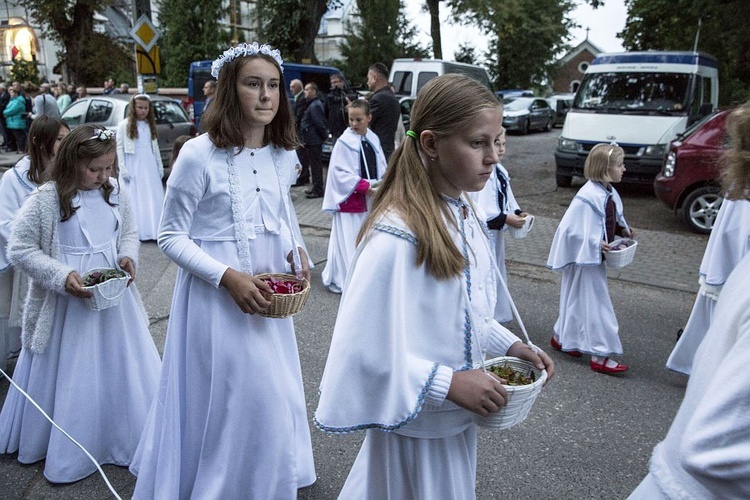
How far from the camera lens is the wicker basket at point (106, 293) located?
3.22 meters

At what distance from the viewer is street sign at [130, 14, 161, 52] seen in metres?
12.5

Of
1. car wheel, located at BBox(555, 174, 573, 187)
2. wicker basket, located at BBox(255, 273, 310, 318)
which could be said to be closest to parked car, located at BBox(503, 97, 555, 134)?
car wheel, located at BBox(555, 174, 573, 187)

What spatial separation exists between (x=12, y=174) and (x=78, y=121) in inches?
450

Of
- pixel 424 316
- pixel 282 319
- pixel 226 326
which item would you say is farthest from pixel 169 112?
pixel 424 316

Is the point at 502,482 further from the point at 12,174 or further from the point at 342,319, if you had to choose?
the point at 12,174

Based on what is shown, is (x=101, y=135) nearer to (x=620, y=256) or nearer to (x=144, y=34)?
(x=620, y=256)

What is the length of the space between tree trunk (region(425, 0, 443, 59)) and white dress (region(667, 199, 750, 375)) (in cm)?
2098

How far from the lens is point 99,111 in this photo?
47.1 feet

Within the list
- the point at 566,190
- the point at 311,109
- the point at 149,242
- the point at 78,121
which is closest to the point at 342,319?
the point at 149,242

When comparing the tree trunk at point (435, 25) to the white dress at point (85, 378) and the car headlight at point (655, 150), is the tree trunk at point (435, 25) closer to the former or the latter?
the car headlight at point (655, 150)

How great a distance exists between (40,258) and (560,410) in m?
3.28

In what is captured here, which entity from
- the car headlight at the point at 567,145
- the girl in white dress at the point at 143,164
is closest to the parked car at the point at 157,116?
the girl in white dress at the point at 143,164

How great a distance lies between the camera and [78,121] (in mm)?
14359

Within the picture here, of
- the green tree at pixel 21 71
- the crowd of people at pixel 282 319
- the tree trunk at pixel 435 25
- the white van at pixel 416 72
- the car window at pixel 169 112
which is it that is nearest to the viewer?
the crowd of people at pixel 282 319
